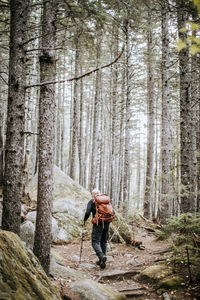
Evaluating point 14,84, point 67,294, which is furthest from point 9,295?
point 14,84

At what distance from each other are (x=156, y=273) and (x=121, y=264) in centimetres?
165

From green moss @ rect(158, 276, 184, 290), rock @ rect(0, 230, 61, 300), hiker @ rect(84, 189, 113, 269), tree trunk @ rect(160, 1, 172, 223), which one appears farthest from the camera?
tree trunk @ rect(160, 1, 172, 223)

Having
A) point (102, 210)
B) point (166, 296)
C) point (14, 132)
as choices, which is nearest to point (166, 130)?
point (102, 210)

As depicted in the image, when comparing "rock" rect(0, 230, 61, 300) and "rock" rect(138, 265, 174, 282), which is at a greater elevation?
"rock" rect(0, 230, 61, 300)

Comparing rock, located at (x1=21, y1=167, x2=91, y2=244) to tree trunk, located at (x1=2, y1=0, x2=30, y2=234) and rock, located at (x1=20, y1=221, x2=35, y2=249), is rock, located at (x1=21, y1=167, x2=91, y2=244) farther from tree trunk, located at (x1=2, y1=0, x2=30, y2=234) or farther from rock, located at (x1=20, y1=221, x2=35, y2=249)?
tree trunk, located at (x1=2, y1=0, x2=30, y2=234)

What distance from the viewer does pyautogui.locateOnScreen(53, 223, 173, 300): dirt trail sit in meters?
4.34

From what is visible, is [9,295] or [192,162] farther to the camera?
[192,162]

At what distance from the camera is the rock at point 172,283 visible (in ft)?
13.0

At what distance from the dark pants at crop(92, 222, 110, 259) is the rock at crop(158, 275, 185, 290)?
184cm

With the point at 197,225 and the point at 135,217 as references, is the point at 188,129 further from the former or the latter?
the point at 135,217

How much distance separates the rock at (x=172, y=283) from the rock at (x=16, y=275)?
2.56 m

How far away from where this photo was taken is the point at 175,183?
5.89 m

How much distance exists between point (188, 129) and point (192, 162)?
9.84 feet

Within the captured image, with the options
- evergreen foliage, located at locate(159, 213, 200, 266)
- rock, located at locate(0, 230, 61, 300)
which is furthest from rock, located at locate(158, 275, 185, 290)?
rock, located at locate(0, 230, 61, 300)
